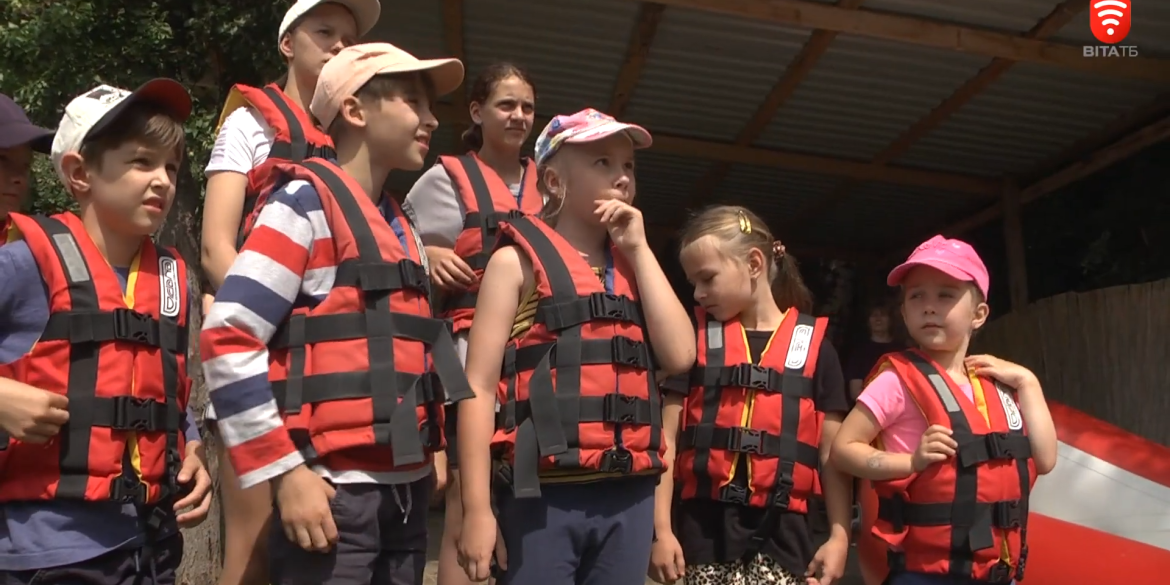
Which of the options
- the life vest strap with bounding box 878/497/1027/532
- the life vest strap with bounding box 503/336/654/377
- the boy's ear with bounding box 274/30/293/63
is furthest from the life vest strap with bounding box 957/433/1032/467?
the boy's ear with bounding box 274/30/293/63

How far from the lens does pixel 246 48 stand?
5465mm

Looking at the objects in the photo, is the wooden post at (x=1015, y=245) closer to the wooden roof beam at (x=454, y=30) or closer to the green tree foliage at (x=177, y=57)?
the wooden roof beam at (x=454, y=30)

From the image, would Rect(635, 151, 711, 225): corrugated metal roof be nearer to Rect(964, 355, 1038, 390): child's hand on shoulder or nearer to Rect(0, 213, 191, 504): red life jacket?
Rect(964, 355, 1038, 390): child's hand on shoulder

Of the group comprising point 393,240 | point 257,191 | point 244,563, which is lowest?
point 244,563

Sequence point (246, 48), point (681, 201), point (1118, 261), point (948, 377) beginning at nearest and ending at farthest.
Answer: point (948, 377) < point (246, 48) < point (1118, 261) < point (681, 201)

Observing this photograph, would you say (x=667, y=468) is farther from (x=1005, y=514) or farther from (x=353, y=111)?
(x=353, y=111)

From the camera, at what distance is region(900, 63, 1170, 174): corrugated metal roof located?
8.47 meters

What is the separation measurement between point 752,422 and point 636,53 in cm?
559

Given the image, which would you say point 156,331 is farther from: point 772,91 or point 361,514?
point 772,91

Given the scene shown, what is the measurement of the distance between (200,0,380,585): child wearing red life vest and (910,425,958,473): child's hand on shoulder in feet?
5.79

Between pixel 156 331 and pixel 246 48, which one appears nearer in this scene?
pixel 156 331

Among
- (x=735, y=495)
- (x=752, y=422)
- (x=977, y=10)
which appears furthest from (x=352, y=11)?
(x=977, y=10)

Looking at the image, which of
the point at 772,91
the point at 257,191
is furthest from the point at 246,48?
the point at 772,91

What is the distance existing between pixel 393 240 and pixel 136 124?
0.67 metres
